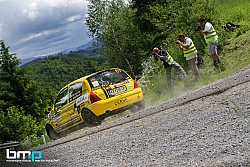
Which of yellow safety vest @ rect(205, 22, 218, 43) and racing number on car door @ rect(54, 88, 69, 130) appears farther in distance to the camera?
yellow safety vest @ rect(205, 22, 218, 43)

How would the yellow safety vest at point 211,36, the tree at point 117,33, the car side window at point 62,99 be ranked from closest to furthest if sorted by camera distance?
the car side window at point 62,99, the yellow safety vest at point 211,36, the tree at point 117,33

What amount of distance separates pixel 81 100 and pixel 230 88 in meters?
5.01

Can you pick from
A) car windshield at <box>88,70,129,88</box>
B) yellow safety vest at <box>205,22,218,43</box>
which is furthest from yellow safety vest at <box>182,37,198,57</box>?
car windshield at <box>88,70,129,88</box>

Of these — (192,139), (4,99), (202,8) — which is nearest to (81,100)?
(192,139)

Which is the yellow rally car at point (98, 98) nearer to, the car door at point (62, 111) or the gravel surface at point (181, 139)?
the car door at point (62, 111)

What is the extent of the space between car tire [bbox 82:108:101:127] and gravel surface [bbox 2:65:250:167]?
85.1 inches

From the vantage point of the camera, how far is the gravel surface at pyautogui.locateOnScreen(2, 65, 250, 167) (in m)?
5.02

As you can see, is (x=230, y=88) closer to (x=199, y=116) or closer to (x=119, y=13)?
(x=199, y=116)

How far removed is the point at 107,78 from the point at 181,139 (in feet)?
21.3

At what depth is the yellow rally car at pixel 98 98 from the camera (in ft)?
39.1

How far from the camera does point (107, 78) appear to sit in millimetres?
12320

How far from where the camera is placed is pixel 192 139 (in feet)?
19.3

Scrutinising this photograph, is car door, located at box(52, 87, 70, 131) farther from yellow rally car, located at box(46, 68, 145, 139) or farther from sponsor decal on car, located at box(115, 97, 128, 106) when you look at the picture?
sponsor decal on car, located at box(115, 97, 128, 106)

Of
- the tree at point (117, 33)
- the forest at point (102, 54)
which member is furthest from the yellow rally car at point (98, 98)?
the tree at point (117, 33)
